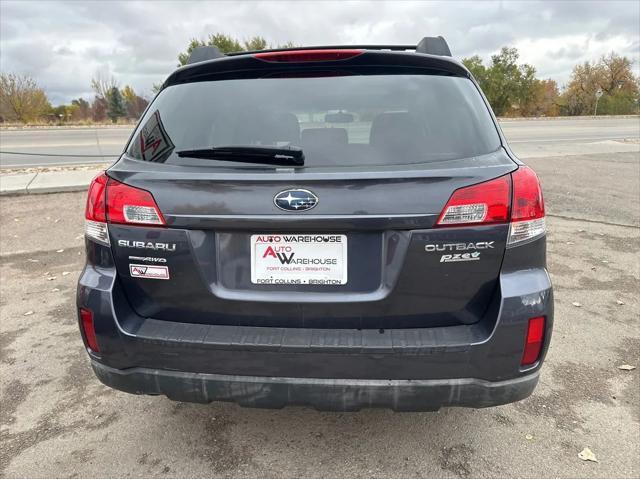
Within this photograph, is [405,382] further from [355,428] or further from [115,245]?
[115,245]

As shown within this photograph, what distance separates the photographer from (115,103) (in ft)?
164

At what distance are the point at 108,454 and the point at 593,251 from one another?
526 centimetres

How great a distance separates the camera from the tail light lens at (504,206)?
177 centimetres

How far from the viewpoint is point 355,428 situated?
2.51 meters

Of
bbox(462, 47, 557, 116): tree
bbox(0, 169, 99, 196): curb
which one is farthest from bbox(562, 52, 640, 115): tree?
bbox(0, 169, 99, 196): curb

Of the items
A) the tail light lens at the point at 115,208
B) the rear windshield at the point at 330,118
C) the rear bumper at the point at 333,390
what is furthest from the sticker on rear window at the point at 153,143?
the rear bumper at the point at 333,390

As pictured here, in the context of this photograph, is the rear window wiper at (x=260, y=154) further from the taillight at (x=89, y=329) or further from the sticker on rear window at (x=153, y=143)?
the taillight at (x=89, y=329)

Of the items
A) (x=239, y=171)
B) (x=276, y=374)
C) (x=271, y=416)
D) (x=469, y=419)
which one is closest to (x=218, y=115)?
(x=239, y=171)

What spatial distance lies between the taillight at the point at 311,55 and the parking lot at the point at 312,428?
1.85 meters

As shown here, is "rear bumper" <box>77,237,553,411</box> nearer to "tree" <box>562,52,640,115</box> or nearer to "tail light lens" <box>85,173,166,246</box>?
Answer: "tail light lens" <box>85,173,166,246</box>

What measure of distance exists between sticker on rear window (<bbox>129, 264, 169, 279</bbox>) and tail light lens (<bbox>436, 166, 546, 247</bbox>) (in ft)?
3.58

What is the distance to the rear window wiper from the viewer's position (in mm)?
1885

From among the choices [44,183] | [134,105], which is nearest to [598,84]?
[134,105]

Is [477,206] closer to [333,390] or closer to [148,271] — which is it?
[333,390]
